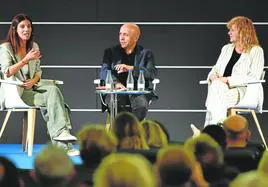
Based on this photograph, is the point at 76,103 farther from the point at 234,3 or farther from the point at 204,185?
the point at 204,185

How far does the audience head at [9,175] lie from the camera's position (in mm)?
629

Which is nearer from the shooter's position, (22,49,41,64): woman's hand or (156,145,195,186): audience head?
(156,145,195,186): audience head

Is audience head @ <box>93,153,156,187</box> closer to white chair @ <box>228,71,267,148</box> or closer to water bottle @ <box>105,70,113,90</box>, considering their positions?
water bottle @ <box>105,70,113,90</box>

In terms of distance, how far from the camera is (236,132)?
90cm

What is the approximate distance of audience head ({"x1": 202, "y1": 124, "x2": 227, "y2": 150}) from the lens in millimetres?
877

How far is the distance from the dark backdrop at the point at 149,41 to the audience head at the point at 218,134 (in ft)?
→ 17.6

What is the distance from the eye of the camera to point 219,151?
74cm

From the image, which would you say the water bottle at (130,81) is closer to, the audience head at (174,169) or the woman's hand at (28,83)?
the woman's hand at (28,83)

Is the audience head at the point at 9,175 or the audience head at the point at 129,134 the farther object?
the audience head at the point at 129,134

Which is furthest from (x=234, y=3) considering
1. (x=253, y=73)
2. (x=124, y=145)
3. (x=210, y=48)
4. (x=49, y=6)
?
(x=124, y=145)

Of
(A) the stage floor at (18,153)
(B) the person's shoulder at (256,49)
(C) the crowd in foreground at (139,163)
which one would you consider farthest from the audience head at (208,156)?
(B) the person's shoulder at (256,49)

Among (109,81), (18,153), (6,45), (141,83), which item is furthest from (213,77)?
(18,153)

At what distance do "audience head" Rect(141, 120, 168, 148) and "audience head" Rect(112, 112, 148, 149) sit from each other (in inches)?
0.9

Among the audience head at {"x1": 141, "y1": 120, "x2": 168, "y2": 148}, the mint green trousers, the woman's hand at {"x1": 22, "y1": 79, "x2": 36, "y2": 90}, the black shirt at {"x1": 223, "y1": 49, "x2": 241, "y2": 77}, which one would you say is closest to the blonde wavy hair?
the black shirt at {"x1": 223, "y1": 49, "x2": 241, "y2": 77}
